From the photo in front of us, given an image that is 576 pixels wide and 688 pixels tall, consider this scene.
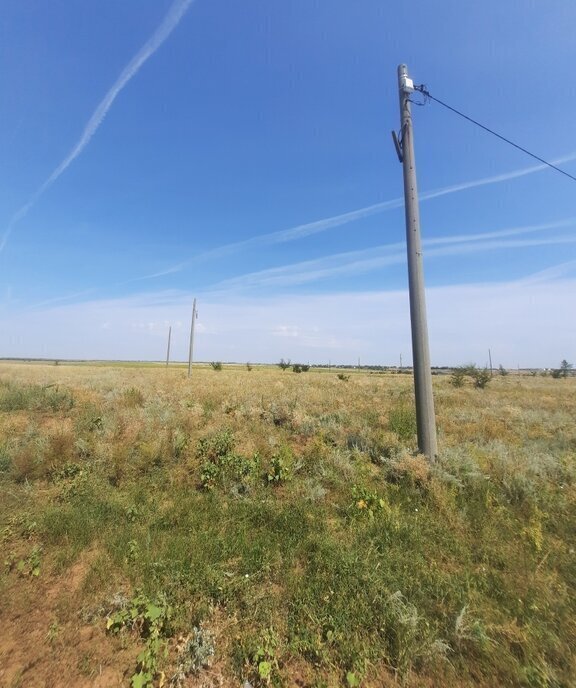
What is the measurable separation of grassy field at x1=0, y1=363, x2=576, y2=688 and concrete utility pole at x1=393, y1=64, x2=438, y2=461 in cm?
64

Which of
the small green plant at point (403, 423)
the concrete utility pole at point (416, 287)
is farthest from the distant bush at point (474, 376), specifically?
the concrete utility pole at point (416, 287)

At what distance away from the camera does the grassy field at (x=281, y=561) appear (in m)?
2.92

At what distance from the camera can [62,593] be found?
367 centimetres

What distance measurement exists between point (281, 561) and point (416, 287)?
5.21 m

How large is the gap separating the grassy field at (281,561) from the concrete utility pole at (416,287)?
642 mm

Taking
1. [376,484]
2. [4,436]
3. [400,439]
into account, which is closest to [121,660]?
[376,484]

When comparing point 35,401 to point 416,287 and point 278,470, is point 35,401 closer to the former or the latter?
point 278,470

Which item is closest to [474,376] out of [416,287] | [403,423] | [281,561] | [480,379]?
[480,379]

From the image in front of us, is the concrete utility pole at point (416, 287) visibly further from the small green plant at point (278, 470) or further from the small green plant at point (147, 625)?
the small green plant at point (147, 625)

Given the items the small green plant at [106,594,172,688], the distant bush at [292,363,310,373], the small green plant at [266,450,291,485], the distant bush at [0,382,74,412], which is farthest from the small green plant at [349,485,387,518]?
the distant bush at [292,363,310,373]

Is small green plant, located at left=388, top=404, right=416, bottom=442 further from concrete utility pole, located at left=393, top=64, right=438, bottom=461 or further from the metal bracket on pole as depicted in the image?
the metal bracket on pole

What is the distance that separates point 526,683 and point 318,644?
168cm

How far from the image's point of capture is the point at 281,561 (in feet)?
13.3

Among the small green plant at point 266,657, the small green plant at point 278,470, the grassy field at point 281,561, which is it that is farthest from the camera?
the small green plant at point 278,470
